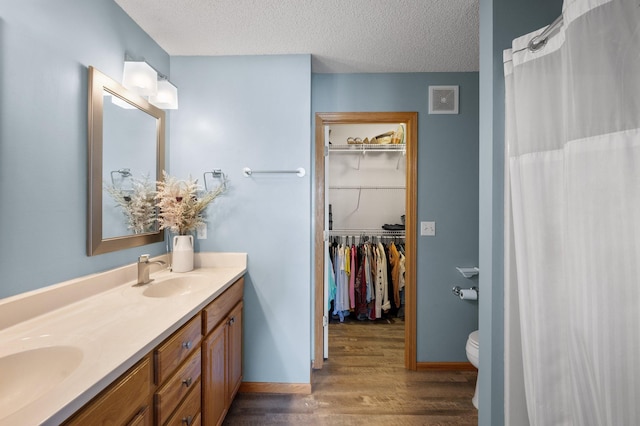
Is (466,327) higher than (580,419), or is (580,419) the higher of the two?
(580,419)

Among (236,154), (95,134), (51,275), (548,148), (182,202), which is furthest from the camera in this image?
(236,154)

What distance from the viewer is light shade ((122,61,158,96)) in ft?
5.18

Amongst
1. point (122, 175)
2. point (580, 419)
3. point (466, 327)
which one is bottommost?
point (466, 327)

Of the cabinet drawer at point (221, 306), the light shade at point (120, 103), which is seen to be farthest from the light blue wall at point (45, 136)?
the cabinet drawer at point (221, 306)

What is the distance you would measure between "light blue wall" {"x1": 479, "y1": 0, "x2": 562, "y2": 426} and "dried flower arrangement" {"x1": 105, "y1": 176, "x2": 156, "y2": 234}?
1917 mm

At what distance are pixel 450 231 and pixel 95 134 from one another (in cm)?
248

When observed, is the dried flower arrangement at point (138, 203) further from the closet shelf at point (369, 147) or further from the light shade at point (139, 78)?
the closet shelf at point (369, 147)

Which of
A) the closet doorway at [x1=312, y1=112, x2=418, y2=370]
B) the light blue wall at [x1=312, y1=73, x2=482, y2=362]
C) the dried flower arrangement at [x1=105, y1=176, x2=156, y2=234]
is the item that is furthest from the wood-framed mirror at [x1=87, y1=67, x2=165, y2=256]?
the light blue wall at [x1=312, y1=73, x2=482, y2=362]

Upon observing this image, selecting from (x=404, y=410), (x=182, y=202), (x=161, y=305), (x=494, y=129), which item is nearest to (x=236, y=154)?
(x=182, y=202)

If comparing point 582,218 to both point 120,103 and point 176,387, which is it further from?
point 120,103

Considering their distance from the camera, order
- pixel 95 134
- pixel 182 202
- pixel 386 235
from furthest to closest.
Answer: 1. pixel 386 235
2. pixel 182 202
3. pixel 95 134

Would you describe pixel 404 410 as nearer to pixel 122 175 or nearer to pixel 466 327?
pixel 466 327

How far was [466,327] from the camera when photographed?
2346 millimetres

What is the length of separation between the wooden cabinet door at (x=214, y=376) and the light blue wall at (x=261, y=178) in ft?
1.46
